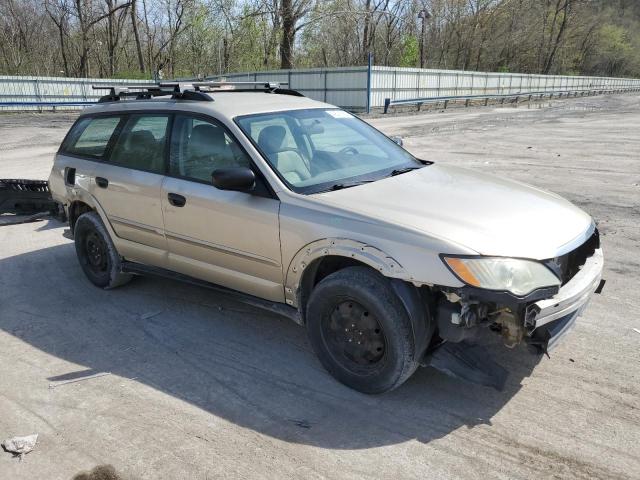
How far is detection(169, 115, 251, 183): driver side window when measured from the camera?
3910 millimetres

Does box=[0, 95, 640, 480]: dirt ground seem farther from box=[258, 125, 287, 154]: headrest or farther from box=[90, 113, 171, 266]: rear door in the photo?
box=[258, 125, 287, 154]: headrest

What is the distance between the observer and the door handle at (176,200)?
4.10 m

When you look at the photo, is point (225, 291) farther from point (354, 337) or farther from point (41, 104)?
point (41, 104)

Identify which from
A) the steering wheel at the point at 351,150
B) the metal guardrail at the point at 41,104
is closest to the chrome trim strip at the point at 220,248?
the steering wheel at the point at 351,150

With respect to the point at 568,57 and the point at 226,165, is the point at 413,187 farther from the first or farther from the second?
the point at 568,57

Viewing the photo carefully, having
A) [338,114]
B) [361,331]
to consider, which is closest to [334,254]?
[361,331]

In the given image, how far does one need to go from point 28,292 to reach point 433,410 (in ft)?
13.1

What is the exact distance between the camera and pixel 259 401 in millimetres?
3320

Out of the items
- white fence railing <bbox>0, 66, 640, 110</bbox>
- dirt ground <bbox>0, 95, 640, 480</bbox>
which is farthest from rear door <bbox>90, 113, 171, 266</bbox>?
white fence railing <bbox>0, 66, 640, 110</bbox>

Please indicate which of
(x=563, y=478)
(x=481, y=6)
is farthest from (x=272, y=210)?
(x=481, y=6)

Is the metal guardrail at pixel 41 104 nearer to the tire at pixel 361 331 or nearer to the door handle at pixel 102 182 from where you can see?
the door handle at pixel 102 182

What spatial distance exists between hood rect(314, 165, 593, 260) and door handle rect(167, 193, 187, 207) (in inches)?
47.0

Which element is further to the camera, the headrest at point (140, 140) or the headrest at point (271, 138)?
the headrest at point (140, 140)

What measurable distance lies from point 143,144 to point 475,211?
285 cm
